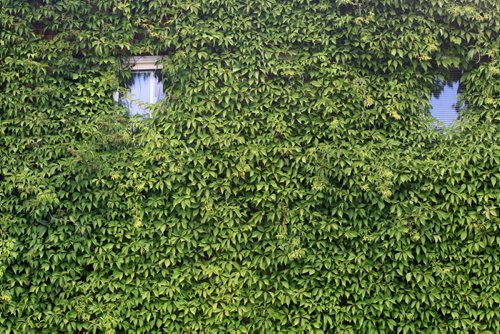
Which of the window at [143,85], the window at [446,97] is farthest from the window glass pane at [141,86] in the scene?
the window at [446,97]

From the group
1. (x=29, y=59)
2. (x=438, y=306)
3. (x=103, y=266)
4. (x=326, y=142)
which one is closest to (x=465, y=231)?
(x=438, y=306)

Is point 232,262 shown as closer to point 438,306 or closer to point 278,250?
point 278,250

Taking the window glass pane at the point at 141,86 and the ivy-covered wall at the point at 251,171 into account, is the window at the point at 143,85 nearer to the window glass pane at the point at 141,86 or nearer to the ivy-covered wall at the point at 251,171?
the window glass pane at the point at 141,86

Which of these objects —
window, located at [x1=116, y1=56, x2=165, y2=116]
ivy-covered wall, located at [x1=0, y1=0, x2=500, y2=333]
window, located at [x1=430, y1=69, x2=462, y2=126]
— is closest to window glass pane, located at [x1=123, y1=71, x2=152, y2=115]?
window, located at [x1=116, y1=56, x2=165, y2=116]

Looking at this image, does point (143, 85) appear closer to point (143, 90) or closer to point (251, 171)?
point (143, 90)


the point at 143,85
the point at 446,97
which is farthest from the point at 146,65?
the point at 446,97

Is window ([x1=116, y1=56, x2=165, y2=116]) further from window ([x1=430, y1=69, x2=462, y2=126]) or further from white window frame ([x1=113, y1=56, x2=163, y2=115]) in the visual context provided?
window ([x1=430, y1=69, x2=462, y2=126])
